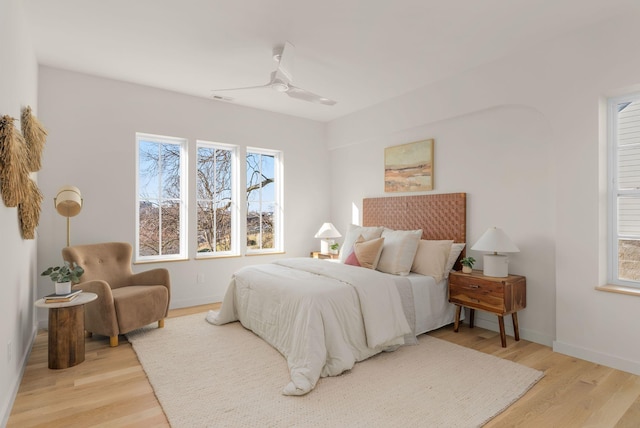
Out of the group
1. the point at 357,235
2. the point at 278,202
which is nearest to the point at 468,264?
the point at 357,235

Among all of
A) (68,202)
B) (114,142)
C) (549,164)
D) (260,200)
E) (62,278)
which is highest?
(114,142)

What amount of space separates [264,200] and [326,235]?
1.13 m

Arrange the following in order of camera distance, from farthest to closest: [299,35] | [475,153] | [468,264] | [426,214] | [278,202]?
1. [278,202]
2. [426,214]
3. [475,153]
4. [468,264]
5. [299,35]

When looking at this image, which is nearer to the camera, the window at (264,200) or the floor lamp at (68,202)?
the floor lamp at (68,202)

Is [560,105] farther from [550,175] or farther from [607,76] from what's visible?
[550,175]

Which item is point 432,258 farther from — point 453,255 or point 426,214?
point 426,214

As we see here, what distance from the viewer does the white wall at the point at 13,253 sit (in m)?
2.09

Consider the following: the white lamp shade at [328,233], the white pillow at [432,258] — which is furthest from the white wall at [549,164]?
the white lamp shade at [328,233]

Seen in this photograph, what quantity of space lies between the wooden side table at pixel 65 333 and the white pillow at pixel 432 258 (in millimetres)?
3176

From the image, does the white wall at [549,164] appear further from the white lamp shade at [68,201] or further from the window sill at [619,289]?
the white lamp shade at [68,201]

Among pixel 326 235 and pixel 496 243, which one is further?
pixel 326 235

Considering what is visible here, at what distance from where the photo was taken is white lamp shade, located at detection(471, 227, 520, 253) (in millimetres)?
3238

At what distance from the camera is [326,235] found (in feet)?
17.2

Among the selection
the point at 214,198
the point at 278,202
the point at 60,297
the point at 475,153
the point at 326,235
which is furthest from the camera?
the point at 278,202
